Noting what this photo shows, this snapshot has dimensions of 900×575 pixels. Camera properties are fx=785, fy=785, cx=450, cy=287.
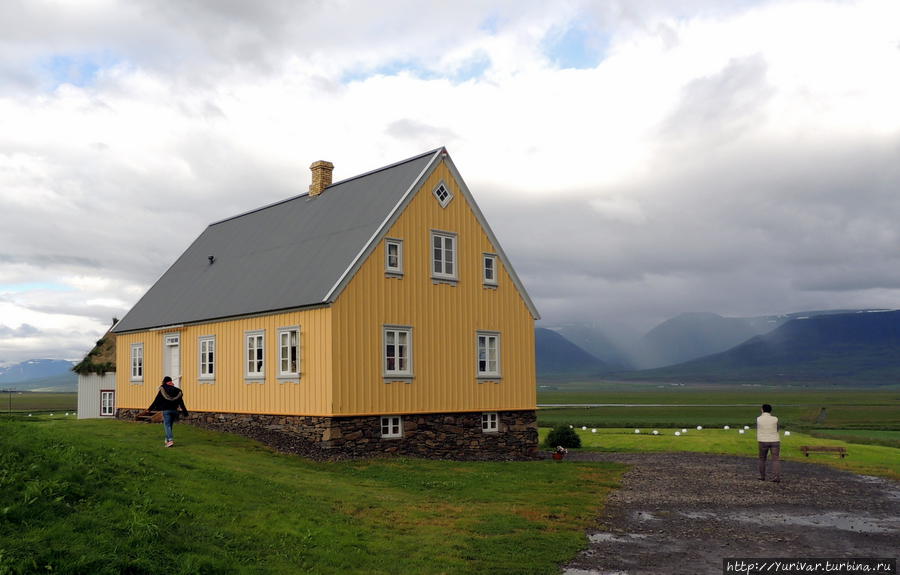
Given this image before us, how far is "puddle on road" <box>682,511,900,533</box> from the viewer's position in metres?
16.5

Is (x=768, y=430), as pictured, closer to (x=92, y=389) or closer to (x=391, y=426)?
(x=391, y=426)

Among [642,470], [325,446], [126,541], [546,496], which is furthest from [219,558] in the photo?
[642,470]

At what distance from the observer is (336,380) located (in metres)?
26.6

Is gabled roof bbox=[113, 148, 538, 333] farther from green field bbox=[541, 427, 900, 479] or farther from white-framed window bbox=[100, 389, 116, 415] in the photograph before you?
green field bbox=[541, 427, 900, 479]

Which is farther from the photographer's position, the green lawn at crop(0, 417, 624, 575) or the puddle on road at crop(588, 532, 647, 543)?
the puddle on road at crop(588, 532, 647, 543)

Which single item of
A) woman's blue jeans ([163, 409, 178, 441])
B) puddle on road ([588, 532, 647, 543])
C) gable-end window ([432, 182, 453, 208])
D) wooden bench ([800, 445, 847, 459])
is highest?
gable-end window ([432, 182, 453, 208])

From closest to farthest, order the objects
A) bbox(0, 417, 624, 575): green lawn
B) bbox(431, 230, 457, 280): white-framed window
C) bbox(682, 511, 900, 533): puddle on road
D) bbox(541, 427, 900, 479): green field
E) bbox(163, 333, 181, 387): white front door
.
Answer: bbox(0, 417, 624, 575): green lawn, bbox(682, 511, 900, 533): puddle on road, bbox(541, 427, 900, 479): green field, bbox(431, 230, 457, 280): white-framed window, bbox(163, 333, 181, 387): white front door

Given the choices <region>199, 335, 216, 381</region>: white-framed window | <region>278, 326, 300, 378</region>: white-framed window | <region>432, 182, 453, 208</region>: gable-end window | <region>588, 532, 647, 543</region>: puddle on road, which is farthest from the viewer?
<region>199, 335, 216, 381</region>: white-framed window

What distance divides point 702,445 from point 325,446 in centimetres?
2068

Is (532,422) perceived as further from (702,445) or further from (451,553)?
(451,553)

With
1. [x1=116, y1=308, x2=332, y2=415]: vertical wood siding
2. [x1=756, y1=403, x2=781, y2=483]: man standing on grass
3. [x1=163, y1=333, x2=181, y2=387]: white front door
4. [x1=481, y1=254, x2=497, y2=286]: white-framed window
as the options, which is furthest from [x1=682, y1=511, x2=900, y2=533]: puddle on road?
[x1=163, y1=333, x2=181, y2=387]: white front door

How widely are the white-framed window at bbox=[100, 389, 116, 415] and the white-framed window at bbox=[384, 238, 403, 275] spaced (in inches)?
1005

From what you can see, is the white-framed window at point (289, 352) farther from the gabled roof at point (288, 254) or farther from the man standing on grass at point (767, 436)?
the man standing on grass at point (767, 436)

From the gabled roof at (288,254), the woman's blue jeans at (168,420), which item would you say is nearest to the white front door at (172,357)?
the gabled roof at (288,254)
